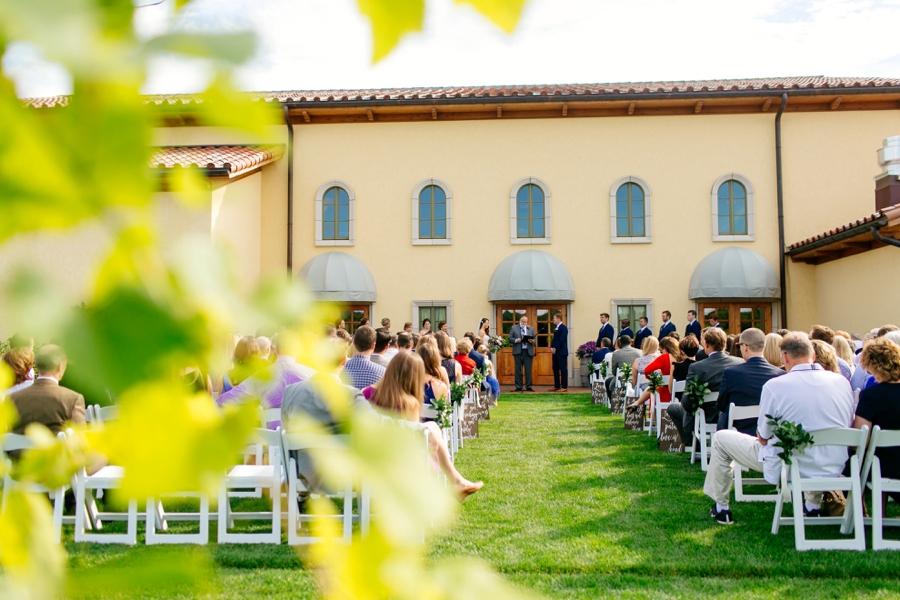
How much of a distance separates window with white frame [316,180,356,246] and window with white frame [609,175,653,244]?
22.1 feet

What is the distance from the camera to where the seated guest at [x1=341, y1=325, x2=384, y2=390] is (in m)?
7.38

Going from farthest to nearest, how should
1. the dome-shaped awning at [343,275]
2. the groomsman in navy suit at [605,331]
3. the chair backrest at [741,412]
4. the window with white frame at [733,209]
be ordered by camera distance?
the window with white frame at [733,209] < the dome-shaped awning at [343,275] < the groomsman in navy suit at [605,331] < the chair backrest at [741,412]

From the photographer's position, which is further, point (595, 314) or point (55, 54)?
point (595, 314)

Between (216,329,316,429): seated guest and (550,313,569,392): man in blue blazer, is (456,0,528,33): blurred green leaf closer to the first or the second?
(216,329,316,429): seated guest

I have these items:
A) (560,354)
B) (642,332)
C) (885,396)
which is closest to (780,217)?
(642,332)

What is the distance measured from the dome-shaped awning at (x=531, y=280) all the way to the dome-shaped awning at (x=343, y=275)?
10.5 ft

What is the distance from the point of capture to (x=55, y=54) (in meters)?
0.28

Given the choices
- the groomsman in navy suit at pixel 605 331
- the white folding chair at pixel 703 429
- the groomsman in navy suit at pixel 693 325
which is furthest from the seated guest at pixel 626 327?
the white folding chair at pixel 703 429

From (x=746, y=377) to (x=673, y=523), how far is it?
168 cm

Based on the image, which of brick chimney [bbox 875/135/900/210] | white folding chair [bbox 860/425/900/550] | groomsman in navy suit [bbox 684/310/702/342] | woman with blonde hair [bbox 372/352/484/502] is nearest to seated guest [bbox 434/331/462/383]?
woman with blonde hair [bbox 372/352/484/502]

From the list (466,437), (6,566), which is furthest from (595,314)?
(6,566)

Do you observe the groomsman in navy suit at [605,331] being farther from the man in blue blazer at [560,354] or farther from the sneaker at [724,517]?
the sneaker at [724,517]

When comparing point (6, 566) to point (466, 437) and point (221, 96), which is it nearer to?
point (221, 96)

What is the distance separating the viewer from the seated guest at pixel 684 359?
968cm
